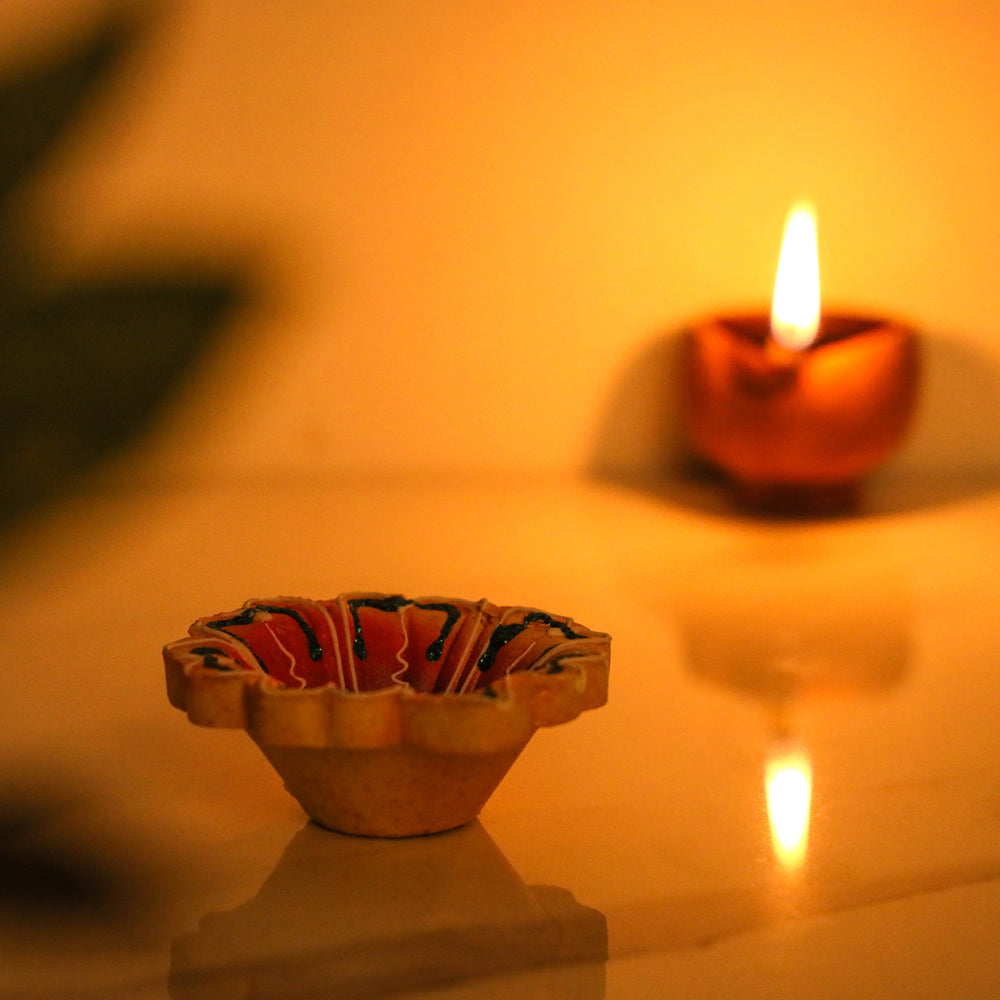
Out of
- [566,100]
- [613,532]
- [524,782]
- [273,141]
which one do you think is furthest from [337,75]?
[524,782]

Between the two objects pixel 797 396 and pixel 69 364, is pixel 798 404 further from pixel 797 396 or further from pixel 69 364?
pixel 69 364

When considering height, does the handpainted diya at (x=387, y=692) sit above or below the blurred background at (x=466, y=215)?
below

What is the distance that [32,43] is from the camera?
98cm

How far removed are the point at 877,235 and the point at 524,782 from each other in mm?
708

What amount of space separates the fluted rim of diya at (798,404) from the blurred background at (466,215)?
0.30 ft

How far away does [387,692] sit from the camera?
0.46 m

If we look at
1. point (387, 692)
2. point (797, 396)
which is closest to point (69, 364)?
point (797, 396)

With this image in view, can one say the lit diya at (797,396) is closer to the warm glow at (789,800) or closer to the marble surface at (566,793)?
the marble surface at (566,793)

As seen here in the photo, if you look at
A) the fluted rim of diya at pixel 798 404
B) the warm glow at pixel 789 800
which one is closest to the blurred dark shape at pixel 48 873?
the warm glow at pixel 789 800

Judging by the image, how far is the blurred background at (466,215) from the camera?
1019 mm

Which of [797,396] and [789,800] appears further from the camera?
[797,396]

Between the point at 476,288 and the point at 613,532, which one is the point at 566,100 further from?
the point at 613,532

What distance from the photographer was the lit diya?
1.00 m

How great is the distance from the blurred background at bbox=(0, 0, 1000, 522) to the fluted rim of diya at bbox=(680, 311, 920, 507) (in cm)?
9
